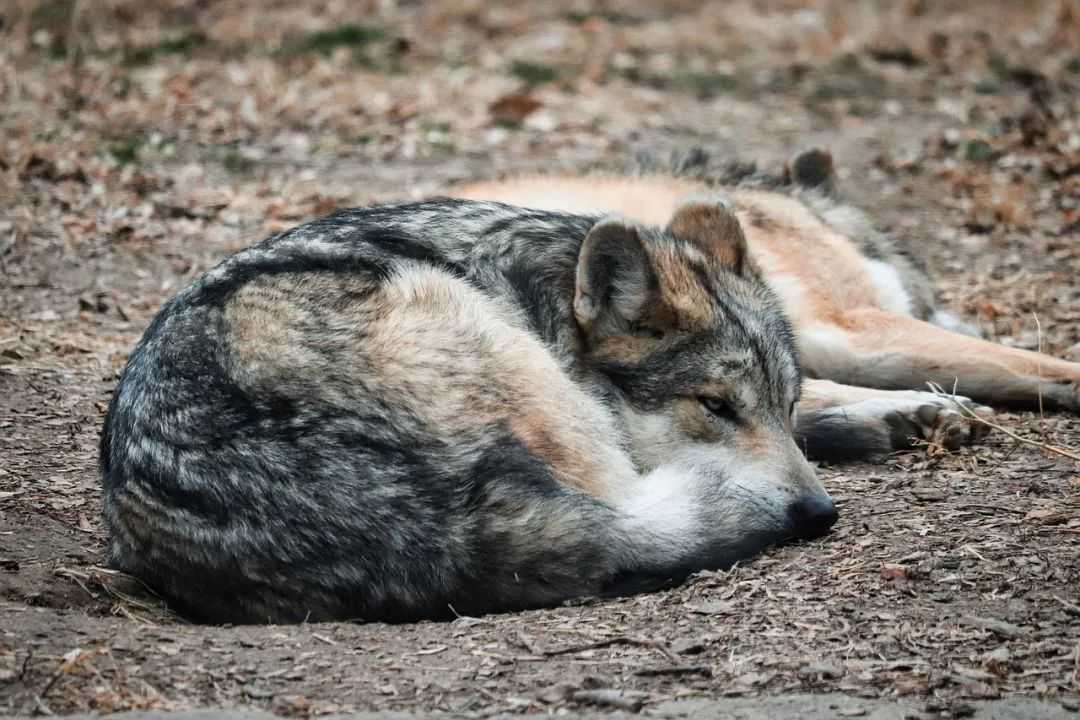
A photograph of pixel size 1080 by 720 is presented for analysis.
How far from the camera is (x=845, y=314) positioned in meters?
5.95

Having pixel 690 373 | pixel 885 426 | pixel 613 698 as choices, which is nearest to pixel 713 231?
pixel 690 373

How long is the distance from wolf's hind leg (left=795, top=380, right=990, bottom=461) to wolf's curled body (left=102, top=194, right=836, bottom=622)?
0.56 metres

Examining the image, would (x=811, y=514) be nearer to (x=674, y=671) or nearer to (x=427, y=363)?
(x=674, y=671)

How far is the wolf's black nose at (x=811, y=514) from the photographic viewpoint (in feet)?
13.4

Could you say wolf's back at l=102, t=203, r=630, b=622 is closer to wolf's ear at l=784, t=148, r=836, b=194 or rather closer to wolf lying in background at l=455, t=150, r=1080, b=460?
wolf lying in background at l=455, t=150, r=1080, b=460

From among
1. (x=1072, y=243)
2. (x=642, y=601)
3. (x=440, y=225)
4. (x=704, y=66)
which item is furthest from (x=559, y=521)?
(x=704, y=66)

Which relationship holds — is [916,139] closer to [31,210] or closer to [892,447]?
[892,447]

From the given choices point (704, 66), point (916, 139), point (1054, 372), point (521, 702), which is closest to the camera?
point (521, 702)

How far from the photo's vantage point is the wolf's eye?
14.1ft

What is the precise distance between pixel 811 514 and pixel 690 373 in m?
0.62

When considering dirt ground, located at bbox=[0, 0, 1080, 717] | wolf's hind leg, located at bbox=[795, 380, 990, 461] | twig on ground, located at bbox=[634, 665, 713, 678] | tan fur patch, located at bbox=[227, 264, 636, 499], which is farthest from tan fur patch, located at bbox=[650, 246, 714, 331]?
twig on ground, located at bbox=[634, 665, 713, 678]

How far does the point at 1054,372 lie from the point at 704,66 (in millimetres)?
7298

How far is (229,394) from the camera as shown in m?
3.75

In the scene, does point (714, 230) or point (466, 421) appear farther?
point (714, 230)
